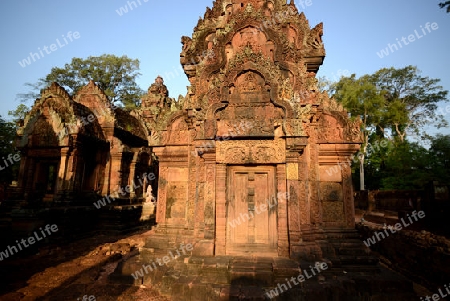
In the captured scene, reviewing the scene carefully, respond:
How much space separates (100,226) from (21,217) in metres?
3.72

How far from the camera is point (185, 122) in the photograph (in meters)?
6.86

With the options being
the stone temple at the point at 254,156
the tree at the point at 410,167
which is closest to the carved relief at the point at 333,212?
→ the stone temple at the point at 254,156

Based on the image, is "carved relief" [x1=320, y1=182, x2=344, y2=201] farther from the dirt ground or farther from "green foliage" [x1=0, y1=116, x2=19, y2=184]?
"green foliage" [x1=0, y1=116, x2=19, y2=184]

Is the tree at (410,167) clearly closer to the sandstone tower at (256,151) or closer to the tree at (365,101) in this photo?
the tree at (365,101)

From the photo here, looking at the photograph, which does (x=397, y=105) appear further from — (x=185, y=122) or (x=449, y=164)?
(x=185, y=122)

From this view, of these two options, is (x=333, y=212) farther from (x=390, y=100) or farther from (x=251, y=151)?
(x=390, y=100)

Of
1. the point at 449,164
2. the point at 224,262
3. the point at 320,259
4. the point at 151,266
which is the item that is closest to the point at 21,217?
the point at 151,266

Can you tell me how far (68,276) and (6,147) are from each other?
67.1 ft

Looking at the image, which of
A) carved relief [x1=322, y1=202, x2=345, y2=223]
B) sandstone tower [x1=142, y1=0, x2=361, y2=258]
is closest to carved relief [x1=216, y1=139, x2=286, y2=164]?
sandstone tower [x1=142, y1=0, x2=361, y2=258]

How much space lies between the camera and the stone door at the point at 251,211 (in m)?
5.52

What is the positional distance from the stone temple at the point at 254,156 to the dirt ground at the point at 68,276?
605 mm

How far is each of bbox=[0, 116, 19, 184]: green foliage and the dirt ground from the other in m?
16.0

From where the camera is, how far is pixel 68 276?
257 inches

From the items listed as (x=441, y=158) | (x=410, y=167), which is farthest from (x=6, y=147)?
(x=441, y=158)
